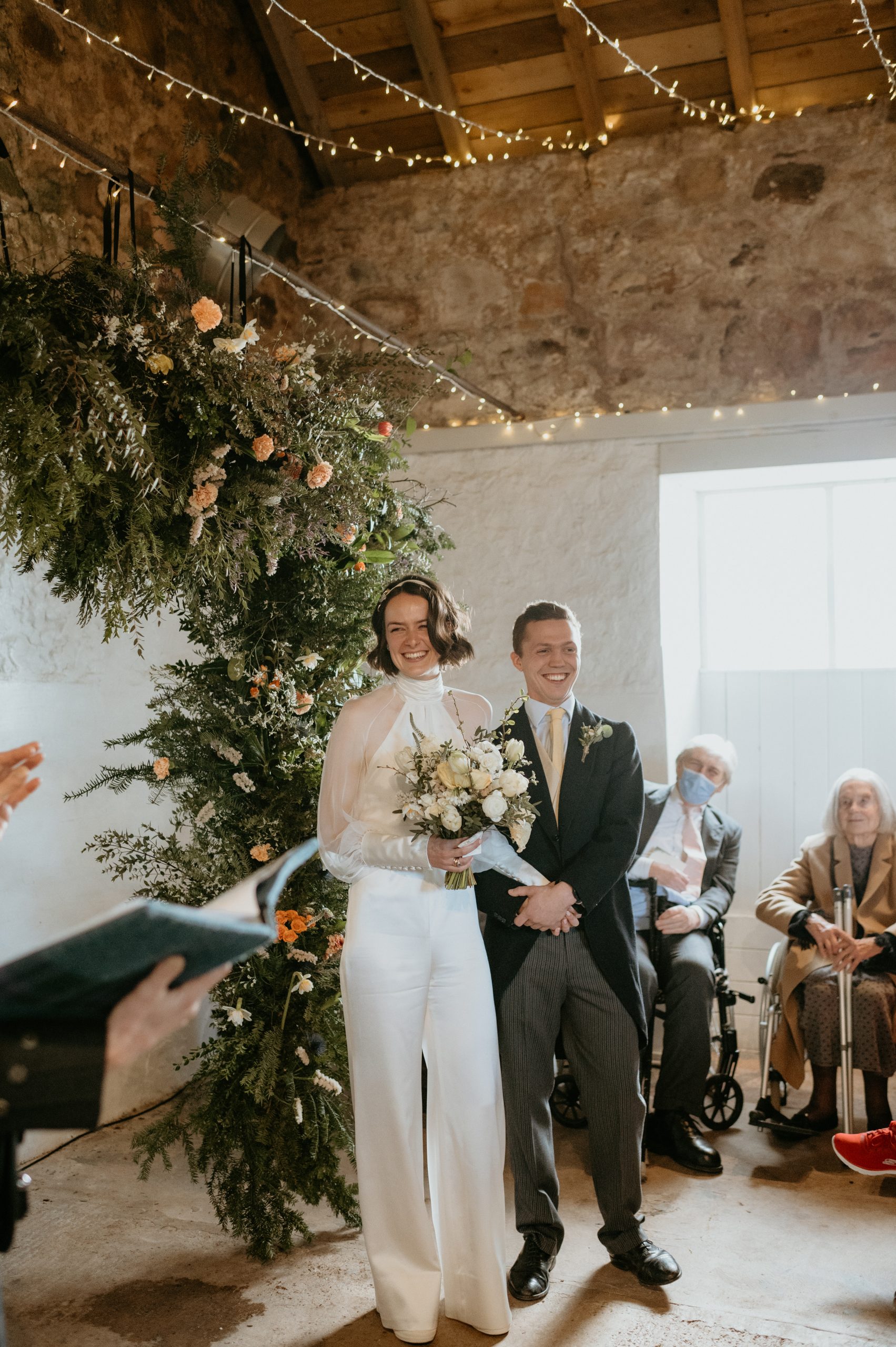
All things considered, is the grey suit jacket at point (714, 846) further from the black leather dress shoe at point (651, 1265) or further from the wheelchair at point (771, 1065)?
the black leather dress shoe at point (651, 1265)

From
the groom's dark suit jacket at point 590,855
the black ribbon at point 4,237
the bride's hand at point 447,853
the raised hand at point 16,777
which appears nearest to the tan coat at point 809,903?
the groom's dark suit jacket at point 590,855

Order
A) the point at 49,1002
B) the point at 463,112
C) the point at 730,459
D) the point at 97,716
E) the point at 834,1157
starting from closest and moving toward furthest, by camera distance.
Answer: the point at 49,1002 → the point at 834,1157 → the point at 97,716 → the point at 730,459 → the point at 463,112

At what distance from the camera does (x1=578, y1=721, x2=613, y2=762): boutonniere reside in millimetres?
3217

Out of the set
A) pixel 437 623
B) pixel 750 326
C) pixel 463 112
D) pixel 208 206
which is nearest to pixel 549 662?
pixel 437 623

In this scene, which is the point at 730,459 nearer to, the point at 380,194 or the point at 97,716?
the point at 380,194

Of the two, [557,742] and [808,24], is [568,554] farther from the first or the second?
[808,24]

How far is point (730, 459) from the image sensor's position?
5.38 m

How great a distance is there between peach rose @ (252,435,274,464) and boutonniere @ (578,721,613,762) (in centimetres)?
121

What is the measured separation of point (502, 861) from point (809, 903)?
83.0 inches

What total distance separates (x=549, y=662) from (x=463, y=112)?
3.81 metres

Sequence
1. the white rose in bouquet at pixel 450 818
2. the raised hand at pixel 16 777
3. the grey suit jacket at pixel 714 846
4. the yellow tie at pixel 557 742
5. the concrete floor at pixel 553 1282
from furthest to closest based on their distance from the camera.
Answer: the grey suit jacket at pixel 714 846
the yellow tie at pixel 557 742
the concrete floor at pixel 553 1282
the white rose in bouquet at pixel 450 818
the raised hand at pixel 16 777

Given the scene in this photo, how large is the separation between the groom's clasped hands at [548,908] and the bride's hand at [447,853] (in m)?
0.33

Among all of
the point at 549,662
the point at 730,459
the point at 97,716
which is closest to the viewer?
the point at 549,662

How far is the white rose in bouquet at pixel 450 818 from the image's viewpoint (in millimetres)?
2721
